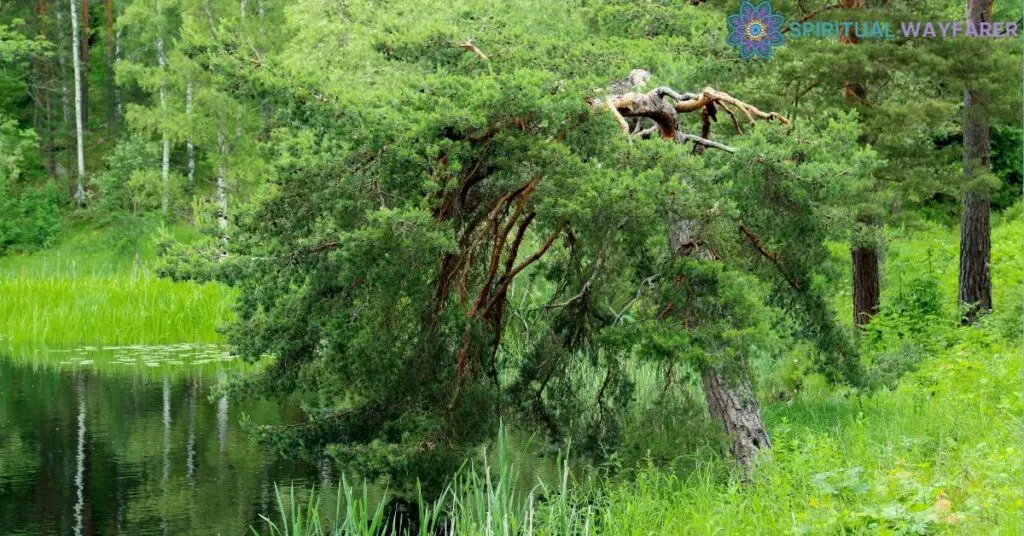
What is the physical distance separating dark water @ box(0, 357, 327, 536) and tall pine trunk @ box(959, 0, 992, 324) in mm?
6973

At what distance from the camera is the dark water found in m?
8.09

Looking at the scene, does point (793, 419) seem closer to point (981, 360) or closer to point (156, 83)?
point (981, 360)

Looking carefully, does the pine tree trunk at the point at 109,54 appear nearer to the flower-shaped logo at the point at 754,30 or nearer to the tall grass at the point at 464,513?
the flower-shaped logo at the point at 754,30

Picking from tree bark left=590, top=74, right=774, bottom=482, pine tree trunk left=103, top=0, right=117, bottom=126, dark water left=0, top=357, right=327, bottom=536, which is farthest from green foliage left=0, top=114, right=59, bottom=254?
tree bark left=590, top=74, right=774, bottom=482

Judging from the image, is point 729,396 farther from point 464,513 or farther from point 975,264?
point 975,264

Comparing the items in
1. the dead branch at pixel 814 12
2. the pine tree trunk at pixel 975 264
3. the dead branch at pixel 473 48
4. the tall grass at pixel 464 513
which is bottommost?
the tall grass at pixel 464 513

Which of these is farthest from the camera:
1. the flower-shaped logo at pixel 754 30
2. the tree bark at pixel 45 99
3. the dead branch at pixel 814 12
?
the tree bark at pixel 45 99

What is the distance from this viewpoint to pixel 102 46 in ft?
119

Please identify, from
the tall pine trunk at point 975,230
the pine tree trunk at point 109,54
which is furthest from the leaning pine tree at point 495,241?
the pine tree trunk at point 109,54

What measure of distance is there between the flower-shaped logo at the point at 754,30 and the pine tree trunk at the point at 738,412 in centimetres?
305

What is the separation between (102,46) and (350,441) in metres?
31.0

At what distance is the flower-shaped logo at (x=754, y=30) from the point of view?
10.2 m

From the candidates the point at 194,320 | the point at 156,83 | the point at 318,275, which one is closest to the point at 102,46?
the point at 156,83

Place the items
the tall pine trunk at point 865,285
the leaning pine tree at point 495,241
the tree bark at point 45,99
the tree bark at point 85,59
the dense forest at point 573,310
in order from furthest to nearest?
Answer: the tree bark at point 85,59 < the tree bark at point 45,99 < the tall pine trunk at point 865,285 < the leaning pine tree at point 495,241 < the dense forest at point 573,310
